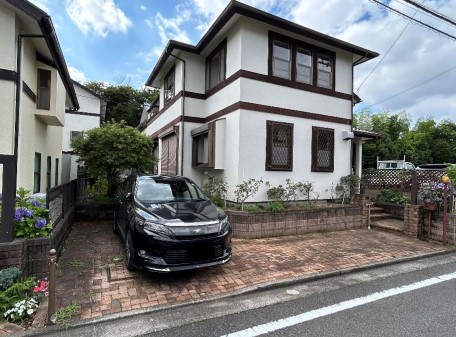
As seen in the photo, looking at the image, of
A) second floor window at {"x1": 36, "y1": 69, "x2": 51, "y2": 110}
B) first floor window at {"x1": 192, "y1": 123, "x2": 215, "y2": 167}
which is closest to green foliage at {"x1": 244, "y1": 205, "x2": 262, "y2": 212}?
first floor window at {"x1": 192, "y1": 123, "x2": 215, "y2": 167}

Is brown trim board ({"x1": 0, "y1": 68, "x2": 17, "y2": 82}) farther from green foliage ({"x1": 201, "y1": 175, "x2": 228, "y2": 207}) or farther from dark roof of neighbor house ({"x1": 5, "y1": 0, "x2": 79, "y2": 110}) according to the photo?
green foliage ({"x1": 201, "y1": 175, "x2": 228, "y2": 207})

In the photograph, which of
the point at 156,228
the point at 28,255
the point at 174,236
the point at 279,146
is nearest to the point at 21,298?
the point at 28,255

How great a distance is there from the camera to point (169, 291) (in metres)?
4.02

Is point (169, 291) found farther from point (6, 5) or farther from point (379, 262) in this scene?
point (6, 5)

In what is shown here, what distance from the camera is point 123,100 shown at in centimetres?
3316

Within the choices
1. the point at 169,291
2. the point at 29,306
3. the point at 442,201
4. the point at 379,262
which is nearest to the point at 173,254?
the point at 169,291

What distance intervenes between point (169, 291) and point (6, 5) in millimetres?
6915

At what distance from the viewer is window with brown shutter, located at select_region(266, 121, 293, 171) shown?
28.0 feet

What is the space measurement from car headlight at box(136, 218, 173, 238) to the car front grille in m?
0.24

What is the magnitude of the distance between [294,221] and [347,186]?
3.46 meters

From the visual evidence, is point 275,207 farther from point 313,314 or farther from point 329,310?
point 313,314

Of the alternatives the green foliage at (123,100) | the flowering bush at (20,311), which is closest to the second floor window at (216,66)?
the flowering bush at (20,311)

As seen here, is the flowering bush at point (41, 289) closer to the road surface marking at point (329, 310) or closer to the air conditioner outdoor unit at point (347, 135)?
the road surface marking at point (329, 310)

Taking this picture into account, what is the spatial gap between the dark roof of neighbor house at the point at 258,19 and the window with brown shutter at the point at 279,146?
2954 millimetres
